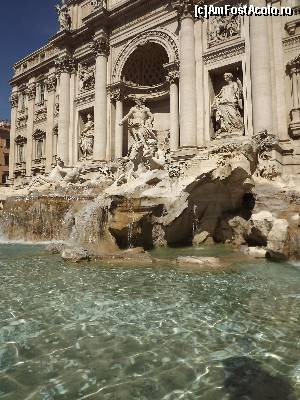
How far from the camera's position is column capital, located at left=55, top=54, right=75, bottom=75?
25578mm

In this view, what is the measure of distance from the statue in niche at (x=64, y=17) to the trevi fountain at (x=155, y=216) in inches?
5.8

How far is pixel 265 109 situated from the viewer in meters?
15.8

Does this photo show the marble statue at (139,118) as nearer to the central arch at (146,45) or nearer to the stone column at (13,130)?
the central arch at (146,45)

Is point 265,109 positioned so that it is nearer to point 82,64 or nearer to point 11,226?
point 11,226

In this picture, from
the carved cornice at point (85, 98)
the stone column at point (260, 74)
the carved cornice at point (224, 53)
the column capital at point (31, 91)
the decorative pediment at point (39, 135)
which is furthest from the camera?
the column capital at point (31, 91)

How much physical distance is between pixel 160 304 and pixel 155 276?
1774 mm

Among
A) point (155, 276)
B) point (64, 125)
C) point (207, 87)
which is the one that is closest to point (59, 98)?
point (64, 125)

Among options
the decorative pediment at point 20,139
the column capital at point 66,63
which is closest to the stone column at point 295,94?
the column capital at point 66,63

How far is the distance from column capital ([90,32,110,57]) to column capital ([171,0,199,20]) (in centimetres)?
580

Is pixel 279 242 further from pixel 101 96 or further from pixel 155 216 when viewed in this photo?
pixel 101 96

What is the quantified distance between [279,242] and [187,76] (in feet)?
41.2

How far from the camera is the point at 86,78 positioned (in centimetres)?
2486

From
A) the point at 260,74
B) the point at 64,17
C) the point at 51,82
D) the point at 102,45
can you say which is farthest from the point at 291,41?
the point at 51,82

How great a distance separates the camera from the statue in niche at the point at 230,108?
1747cm
